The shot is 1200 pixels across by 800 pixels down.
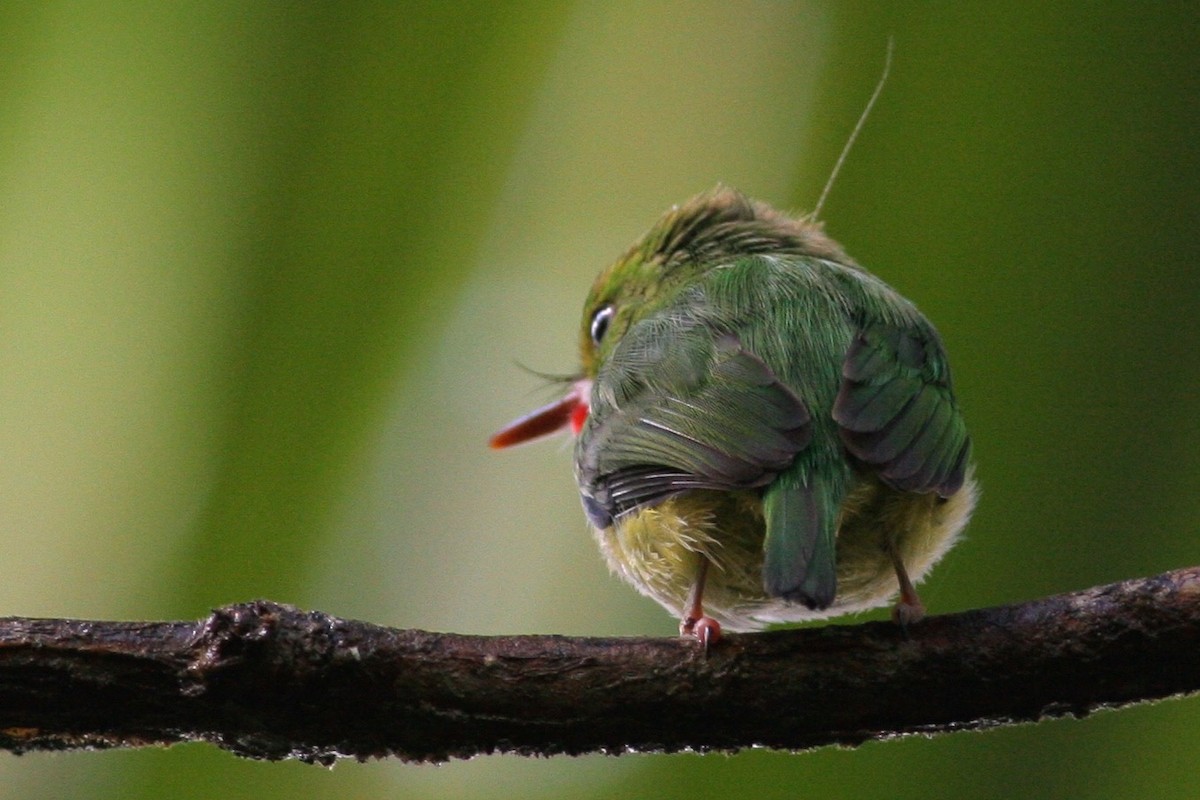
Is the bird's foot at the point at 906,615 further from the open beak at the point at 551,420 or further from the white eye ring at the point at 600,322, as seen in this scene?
the open beak at the point at 551,420

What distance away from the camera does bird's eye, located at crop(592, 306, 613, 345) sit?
4.43 metres

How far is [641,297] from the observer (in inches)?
166

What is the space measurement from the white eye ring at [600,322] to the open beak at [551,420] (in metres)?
0.20

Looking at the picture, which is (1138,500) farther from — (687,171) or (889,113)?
(687,171)

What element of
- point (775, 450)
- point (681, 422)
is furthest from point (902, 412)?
point (681, 422)

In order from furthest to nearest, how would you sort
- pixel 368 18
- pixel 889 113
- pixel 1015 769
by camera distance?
pixel 889 113 → pixel 368 18 → pixel 1015 769

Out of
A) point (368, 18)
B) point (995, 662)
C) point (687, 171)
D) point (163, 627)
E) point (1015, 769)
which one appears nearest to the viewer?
point (163, 627)

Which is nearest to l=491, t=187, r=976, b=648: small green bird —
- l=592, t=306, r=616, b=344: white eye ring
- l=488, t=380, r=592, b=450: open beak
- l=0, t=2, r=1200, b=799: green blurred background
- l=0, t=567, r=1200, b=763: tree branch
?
l=0, t=567, r=1200, b=763: tree branch

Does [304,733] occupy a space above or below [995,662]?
below

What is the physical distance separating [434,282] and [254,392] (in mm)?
506

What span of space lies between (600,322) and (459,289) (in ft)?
4.37

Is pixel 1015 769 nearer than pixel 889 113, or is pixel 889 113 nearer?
pixel 1015 769

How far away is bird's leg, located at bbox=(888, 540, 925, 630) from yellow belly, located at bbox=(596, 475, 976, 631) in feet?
0.12

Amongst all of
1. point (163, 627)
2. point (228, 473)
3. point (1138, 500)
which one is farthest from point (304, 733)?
point (1138, 500)
